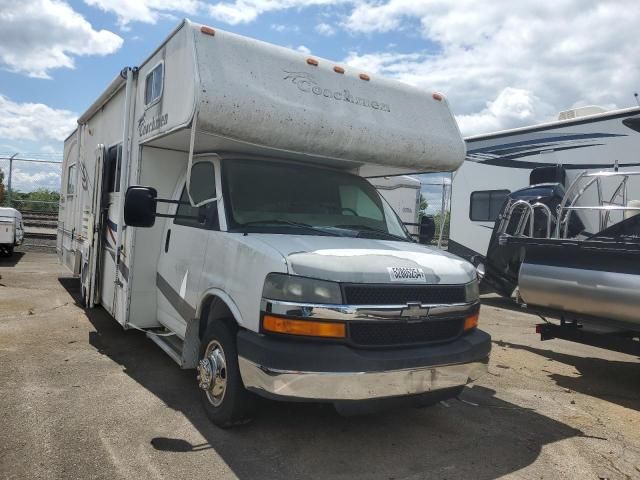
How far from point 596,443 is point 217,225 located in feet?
10.8

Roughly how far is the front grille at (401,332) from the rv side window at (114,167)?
3.76 metres

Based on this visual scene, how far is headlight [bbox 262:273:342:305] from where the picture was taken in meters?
3.39

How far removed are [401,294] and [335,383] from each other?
0.74 m

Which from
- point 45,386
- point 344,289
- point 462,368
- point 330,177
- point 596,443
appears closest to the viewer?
point 344,289

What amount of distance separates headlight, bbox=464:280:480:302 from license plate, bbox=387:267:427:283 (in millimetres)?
462

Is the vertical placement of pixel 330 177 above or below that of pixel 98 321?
→ above

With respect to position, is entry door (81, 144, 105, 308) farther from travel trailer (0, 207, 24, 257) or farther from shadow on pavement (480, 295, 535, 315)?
shadow on pavement (480, 295, 535, 315)

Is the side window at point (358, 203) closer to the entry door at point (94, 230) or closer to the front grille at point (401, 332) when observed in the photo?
the front grille at point (401, 332)

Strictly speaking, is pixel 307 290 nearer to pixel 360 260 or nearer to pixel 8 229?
pixel 360 260

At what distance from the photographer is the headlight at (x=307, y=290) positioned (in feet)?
11.1

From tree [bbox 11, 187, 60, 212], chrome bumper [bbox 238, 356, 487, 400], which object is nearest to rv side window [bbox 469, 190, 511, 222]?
chrome bumper [bbox 238, 356, 487, 400]

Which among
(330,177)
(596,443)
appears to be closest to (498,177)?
(330,177)

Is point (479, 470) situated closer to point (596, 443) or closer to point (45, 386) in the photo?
point (596, 443)

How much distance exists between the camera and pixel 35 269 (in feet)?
40.6
